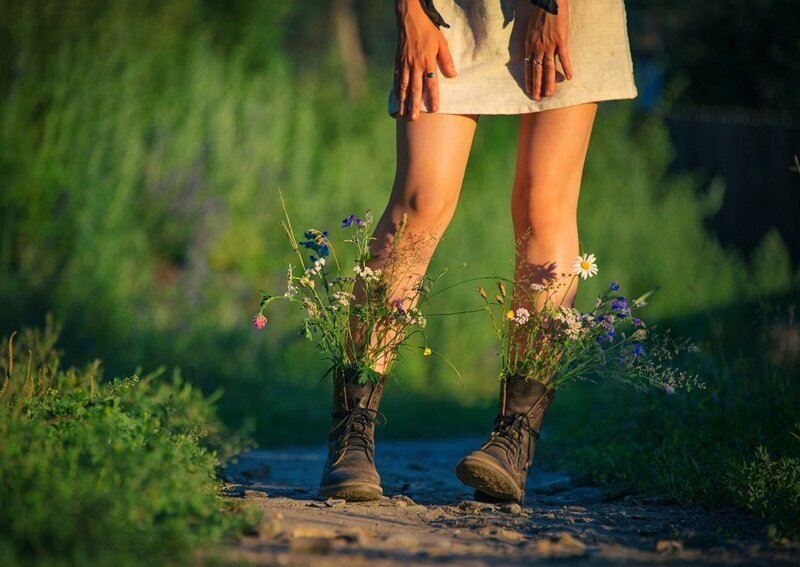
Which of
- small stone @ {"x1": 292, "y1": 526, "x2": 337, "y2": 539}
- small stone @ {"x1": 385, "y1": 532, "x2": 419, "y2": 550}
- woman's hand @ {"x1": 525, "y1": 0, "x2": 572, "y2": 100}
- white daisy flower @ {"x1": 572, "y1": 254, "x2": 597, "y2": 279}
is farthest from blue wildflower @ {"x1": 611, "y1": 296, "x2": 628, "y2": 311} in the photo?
small stone @ {"x1": 292, "y1": 526, "x2": 337, "y2": 539}

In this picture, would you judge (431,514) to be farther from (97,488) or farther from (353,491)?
(97,488)

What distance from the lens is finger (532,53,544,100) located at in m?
2.95

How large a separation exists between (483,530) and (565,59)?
1.34 meters

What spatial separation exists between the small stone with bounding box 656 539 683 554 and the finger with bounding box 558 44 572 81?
1.33 meters

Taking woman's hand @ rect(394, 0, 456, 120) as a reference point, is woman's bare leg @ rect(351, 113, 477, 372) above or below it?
below

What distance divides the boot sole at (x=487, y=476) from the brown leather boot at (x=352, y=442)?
25 cm

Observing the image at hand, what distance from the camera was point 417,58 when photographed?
9.56ft

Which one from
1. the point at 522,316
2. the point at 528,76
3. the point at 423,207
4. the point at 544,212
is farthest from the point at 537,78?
the point at 522,316

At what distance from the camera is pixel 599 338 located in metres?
3.05

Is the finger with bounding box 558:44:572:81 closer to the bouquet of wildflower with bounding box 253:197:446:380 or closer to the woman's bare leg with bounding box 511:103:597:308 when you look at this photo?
the woman's bare leg with bounding box 511:103:597:308

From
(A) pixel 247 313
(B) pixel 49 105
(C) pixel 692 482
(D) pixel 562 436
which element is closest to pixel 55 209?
(B) pixel 49 105

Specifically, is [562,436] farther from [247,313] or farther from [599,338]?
[247,313]

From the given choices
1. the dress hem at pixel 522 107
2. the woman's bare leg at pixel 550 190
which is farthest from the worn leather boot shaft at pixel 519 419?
the dress hem at pixel 522 107

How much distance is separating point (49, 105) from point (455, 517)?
4560 millimetres
